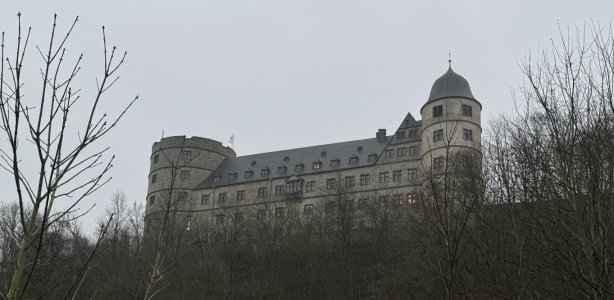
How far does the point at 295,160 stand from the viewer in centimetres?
7025

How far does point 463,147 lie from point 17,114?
54.9m

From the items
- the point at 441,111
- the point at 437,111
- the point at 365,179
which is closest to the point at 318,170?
the point at 365,179

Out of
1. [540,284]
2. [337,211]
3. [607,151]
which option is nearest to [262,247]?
[337,211]

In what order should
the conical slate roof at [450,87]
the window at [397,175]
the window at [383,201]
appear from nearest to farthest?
the window at [383,201]
the conical slate roof at [450,87]
the window at [397,175]

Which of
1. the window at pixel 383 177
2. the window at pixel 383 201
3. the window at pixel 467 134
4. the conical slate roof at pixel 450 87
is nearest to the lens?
the window at pixel 383 201

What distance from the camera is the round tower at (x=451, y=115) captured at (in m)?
57.2

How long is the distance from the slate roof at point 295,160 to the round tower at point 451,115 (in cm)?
714

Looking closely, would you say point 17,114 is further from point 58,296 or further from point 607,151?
point 58,296

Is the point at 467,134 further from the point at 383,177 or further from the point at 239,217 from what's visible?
the point at 239,217

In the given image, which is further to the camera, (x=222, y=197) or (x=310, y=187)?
(x=222, y=197)

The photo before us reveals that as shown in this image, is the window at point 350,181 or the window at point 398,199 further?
the window at point 350,181

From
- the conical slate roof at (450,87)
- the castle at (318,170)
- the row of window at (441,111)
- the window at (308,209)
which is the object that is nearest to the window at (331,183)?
the castle at (318,170)

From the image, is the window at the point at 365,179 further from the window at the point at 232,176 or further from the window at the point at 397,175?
the window at the point at 232,176

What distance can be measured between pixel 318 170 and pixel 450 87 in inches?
662
